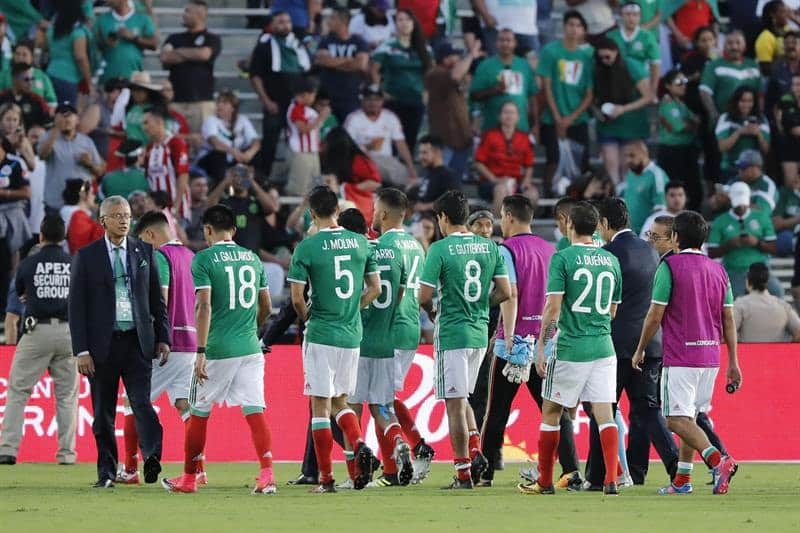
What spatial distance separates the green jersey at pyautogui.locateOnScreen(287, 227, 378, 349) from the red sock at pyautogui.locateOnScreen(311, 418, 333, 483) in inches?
24.0

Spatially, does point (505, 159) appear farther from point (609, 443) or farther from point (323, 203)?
point (609, 443)

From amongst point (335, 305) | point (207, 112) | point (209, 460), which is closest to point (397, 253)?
point (335, 305)

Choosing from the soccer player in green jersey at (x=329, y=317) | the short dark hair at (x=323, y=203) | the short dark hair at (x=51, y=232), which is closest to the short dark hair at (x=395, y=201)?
the soccer player in green jersey at (x=329, y=317)

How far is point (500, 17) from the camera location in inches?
914

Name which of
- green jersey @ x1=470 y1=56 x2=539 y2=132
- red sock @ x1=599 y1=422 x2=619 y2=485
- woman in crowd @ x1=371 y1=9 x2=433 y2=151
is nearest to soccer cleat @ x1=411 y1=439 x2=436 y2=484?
red sock @ x1=599 y1=422 x2=619 y2=485

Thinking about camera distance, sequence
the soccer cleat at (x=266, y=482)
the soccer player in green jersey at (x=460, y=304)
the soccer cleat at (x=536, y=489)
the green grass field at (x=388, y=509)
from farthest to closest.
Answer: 1. the soccer player in green jersey at (x=460, y=304)
2. the soccer cleat at (x=536, y=489)
3. the soccer cleat at (x=266, y=482)
4. the green grass field at (x=388, y=509)

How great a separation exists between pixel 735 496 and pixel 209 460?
6.41m

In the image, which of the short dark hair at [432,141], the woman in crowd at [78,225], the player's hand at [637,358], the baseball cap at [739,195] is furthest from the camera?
the short dark hair at [432,141]

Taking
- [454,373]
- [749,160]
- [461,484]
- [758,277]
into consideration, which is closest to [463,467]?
[461,484]

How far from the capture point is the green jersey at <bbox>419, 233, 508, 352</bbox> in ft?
43.5

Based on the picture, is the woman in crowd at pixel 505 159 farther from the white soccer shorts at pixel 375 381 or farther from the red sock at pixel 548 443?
the red sock at pixel 548 443

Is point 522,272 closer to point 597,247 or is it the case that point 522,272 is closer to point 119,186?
point 597,247

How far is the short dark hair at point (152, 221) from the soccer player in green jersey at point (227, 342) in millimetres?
1618

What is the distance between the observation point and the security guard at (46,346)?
642 inches
